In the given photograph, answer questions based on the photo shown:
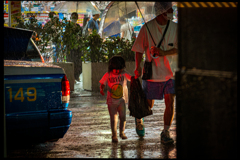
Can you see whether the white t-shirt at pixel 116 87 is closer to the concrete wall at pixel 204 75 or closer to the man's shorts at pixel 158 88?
the man's shorts at pixel 158 88

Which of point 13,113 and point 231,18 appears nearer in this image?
point 231,18

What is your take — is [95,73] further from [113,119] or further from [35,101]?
[35,101]

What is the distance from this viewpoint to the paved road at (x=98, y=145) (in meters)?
4.45

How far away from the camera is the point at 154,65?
5.18 m

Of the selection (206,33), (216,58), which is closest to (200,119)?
(216,58)

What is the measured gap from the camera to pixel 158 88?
5160 millimetres

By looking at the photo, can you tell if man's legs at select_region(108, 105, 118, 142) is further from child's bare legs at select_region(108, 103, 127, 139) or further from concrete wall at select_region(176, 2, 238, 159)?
concrete wall at select_region(176, 2, 238, 159)

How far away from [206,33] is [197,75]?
44 cm

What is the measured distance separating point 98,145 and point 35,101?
45.7 inches

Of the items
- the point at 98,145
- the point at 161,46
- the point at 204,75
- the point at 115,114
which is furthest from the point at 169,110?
the point at 204,75

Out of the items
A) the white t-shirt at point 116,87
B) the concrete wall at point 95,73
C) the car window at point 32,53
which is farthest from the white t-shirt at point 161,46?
the concrete wall at point 95,73

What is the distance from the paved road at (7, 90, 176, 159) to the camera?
14.6 feet

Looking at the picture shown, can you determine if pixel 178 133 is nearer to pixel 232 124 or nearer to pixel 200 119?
pixel 200 119

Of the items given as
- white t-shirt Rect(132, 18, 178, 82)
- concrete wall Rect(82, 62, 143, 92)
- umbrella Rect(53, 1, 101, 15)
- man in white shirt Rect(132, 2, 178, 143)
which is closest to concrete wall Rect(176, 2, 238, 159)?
man in white shirt Rect(132, 2, 178, 143)
